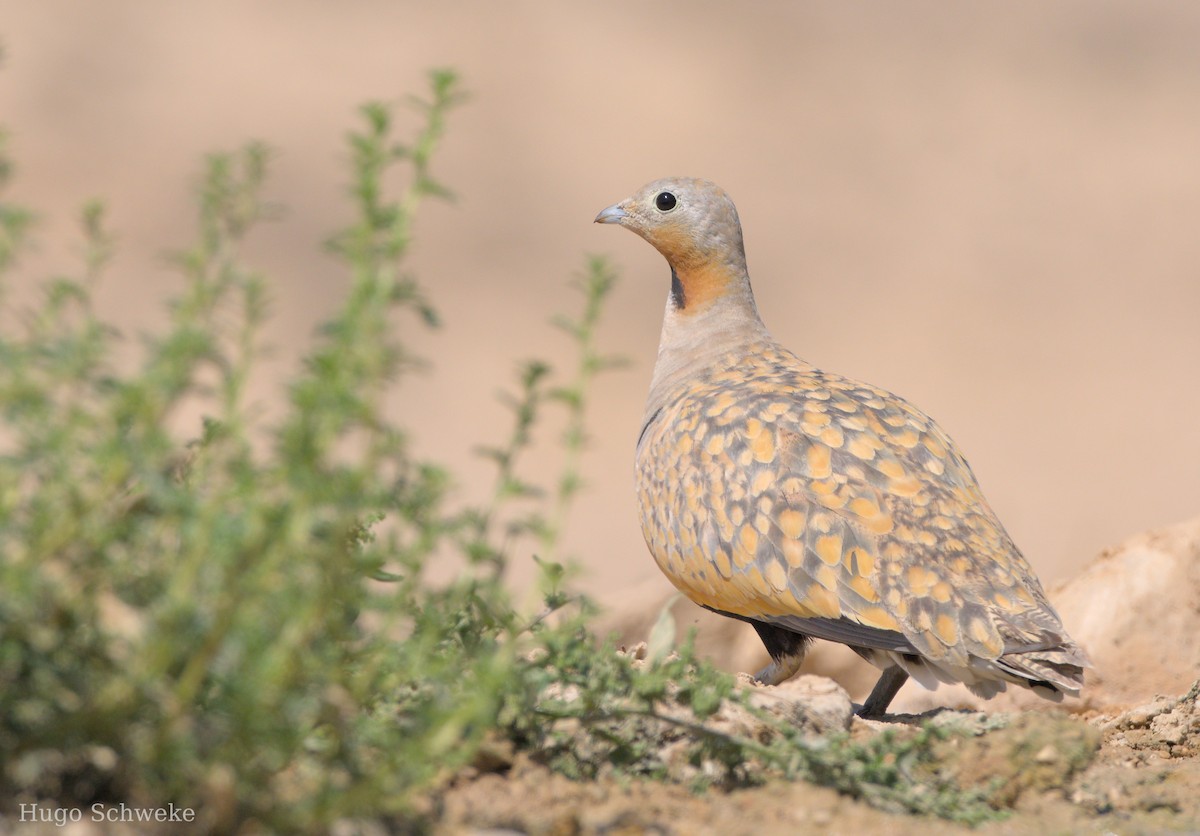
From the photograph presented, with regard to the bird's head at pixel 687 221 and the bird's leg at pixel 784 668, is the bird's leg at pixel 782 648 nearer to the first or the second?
the bird's leg at pixel 784 668

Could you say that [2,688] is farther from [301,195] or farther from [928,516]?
[301,195]

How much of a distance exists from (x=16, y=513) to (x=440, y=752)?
2.58 feet

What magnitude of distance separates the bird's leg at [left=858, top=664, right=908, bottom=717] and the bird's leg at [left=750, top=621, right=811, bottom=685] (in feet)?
1.04

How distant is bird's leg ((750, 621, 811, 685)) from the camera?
16.6ft

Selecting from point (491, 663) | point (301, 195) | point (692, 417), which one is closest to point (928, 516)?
point (692, 417)

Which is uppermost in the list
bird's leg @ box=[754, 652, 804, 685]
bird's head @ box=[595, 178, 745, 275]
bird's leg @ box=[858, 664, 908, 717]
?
bird's head @ box=[595, 178, 745, 275]

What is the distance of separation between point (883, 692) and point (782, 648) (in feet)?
1.48

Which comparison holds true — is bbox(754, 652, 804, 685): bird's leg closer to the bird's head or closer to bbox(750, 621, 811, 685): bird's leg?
bbox(750, 621, 811, 685): bird's leg

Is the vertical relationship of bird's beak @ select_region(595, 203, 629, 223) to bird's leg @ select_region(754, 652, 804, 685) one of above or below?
above

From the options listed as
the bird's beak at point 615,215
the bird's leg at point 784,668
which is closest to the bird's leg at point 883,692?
the bird's leg at point 784,668

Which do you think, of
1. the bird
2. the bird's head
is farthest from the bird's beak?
the bird

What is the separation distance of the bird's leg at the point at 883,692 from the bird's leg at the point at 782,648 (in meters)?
0.32

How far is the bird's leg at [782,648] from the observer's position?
5.07m

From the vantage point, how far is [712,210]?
647cm
